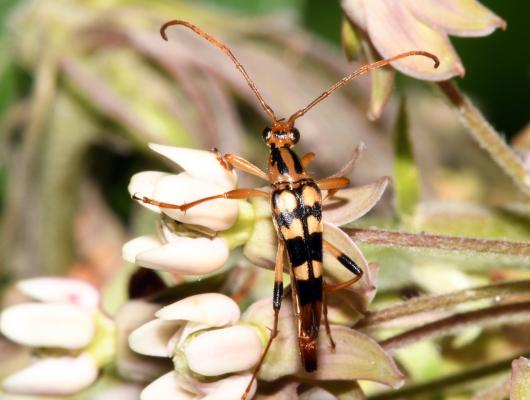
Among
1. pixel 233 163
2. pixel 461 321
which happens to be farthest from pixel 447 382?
pixel 233 163

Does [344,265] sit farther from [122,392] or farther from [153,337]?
[122,392]

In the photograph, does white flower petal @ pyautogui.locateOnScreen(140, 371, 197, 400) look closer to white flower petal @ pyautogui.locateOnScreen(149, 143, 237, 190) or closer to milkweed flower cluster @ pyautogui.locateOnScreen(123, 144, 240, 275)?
milkweed flower cluster @ pyautogui.locateOnScreen(123, 144, 240, 275)

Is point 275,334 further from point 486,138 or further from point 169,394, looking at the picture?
point 486,138

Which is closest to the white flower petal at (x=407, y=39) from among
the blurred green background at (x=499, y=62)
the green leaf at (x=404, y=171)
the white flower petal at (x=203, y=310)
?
the green leaf at (x=404, y=171)

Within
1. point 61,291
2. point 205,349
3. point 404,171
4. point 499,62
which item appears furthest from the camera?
point 499,62

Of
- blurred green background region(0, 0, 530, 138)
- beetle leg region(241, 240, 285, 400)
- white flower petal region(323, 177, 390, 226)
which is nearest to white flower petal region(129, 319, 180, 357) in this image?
beetle leg region(241, 240, 285, 400)

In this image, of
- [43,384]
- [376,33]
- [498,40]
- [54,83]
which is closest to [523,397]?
[376,33]
